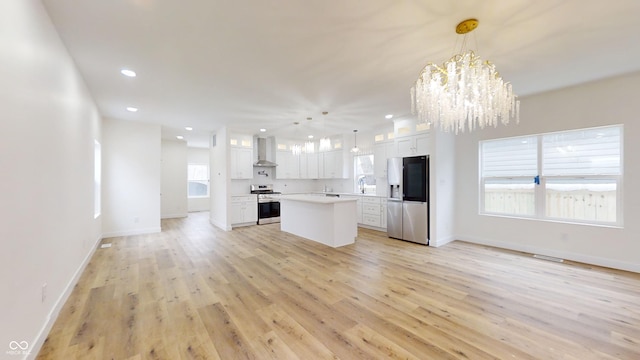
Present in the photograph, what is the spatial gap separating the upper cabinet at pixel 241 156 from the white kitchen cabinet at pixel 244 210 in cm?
67

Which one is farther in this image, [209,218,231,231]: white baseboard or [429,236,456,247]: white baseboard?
[209,218,231,231]: white baseboard

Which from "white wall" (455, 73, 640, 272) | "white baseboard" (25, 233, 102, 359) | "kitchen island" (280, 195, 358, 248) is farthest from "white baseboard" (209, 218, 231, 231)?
"white wall" (455, 73, 640, 272)

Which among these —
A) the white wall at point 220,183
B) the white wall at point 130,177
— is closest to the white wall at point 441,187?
the white wall at point 220,183

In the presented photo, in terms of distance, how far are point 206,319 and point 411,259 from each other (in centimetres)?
313

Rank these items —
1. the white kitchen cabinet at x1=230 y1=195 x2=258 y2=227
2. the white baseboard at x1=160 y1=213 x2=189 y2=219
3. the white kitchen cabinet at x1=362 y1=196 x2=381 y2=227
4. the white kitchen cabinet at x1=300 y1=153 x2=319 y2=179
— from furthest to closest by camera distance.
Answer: the white baseboard at x1=160 y1=213 x2=189 y2=219, the white kitchen cabinet at x1=300 y1=153 x2=319 y2=179, the white kitchen cabinet at x1=230 y1=195 x2=258 y2=227, the white kitchen cabinet at x1=362 y1=196 x2=381 y2=227

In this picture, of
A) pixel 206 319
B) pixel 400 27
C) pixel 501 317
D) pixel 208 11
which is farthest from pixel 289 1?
pixel 501 317

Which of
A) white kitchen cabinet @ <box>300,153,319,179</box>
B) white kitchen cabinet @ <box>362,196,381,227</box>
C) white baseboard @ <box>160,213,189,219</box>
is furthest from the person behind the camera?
white baseboard @ <box>160,213,189,219</box>

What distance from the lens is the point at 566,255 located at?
4.02 meters

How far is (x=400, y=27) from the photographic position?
2340 millimetres

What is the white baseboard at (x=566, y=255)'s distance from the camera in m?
3.56

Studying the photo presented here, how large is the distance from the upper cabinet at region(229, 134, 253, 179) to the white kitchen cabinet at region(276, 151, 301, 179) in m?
0.98

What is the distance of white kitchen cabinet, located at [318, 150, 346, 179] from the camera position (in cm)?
777

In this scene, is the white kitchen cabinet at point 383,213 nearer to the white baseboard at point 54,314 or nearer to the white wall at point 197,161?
the white baseboard at point 54,314

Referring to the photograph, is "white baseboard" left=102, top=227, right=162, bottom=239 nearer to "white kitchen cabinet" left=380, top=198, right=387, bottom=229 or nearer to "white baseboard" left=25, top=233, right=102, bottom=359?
"white baseboard" left=25, top=233, right=102, bottom=359
